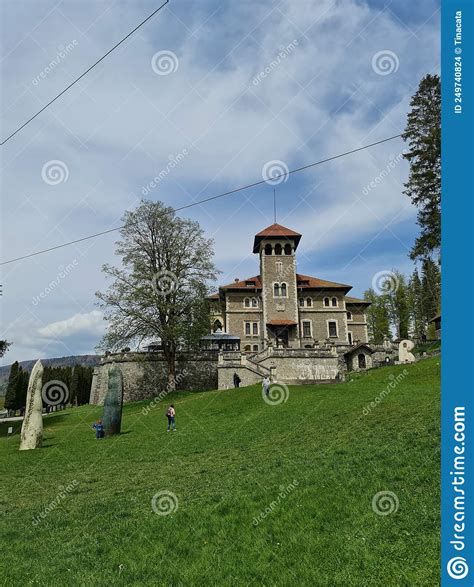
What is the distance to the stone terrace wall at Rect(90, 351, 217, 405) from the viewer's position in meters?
40.6

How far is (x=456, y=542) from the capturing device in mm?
3668

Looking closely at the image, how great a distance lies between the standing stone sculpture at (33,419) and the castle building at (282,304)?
31544 millimetres

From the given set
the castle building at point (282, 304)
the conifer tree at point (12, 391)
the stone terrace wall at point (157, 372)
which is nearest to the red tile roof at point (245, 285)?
the castle building at point (282, 304)

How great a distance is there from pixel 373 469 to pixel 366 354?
33569 mm

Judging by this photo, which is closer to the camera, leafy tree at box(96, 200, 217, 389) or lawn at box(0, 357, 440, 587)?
lawn at box(0, 357, 440, 587)

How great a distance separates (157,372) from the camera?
4125 centimetres

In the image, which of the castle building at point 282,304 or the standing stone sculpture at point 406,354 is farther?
the castle building at point 282,304

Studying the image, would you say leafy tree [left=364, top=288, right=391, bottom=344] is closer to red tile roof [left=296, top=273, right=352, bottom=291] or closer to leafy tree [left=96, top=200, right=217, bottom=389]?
red tile roof [left=296, top=273, right=352, bottom=291]

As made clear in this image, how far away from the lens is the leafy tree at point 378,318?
210ft

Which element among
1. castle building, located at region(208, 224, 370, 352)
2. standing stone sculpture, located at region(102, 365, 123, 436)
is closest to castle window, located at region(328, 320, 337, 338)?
castle building, located at region(208, 224, 370, 352)

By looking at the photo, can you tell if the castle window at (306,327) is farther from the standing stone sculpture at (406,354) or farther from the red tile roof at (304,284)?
the standing stone sculpture at (406,354)

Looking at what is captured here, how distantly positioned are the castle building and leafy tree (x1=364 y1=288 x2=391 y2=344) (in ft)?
38.4

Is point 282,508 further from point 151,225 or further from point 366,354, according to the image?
point 366,354

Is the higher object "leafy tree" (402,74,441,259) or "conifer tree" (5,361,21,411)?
"leafy tree" (402,74,441,259)
